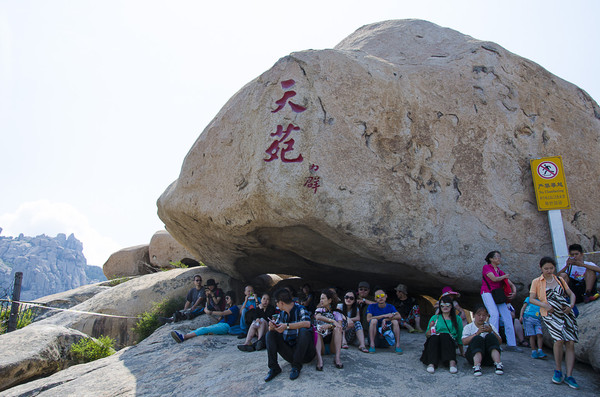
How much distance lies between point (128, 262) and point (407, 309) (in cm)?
1473

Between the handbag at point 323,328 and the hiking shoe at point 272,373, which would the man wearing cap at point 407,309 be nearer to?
the handbag at point 323,328

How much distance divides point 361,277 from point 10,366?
6.50 metres

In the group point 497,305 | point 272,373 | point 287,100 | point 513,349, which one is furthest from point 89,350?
point 513,349

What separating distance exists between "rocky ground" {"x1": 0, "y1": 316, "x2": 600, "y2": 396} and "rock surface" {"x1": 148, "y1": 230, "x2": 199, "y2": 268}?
35.2 ft

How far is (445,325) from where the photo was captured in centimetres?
532

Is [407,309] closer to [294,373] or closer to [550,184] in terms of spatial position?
[550,184]

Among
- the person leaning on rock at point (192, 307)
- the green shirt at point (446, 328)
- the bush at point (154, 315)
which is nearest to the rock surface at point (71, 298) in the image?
the bush at point (154, 315)

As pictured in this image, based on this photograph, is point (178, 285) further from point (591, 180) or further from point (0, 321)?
point (591, 180)

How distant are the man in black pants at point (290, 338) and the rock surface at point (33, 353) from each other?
4582 millimetres

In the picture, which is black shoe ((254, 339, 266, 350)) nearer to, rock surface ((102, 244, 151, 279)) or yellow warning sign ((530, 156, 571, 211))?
yellow warning sign ((530, 156, 571, 211))

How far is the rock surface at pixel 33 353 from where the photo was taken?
6.58m

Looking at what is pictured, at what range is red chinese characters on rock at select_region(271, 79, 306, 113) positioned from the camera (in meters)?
6.89

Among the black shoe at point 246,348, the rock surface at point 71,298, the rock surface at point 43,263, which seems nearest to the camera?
the black shoe at point 246,348

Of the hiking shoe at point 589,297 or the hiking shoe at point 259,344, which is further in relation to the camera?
the hiking shoe at point 259,344
